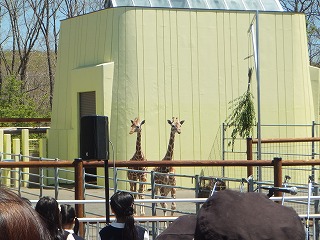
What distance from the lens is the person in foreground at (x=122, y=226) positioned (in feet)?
19.3

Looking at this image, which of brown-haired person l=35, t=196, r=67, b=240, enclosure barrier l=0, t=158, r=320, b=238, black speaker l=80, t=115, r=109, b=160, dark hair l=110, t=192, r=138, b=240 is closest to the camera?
brown-haired person l=35, t=196, r=67, b=240

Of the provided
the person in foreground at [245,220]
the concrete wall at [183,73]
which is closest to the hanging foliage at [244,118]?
the concrete wall at [183,73]

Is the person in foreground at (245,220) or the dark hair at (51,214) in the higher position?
the person in foreground at (245,220)

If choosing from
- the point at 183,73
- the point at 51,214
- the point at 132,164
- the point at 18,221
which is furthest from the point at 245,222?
the point at 183,73

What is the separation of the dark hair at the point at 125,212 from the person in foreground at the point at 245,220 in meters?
3.88

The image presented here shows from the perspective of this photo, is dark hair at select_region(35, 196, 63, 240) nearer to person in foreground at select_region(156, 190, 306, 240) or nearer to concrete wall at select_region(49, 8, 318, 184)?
person in foreground at select_region(156, 190, 306, 240)

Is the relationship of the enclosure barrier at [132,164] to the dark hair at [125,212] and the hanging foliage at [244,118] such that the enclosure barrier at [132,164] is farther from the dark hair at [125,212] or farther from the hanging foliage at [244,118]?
the hanging foliage at [244,118]

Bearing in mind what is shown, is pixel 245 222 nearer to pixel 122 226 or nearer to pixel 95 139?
pixel 122 226

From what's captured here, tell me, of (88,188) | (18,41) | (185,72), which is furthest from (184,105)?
(18,41)

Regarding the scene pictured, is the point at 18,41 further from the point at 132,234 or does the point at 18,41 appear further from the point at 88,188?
the point at 132,234

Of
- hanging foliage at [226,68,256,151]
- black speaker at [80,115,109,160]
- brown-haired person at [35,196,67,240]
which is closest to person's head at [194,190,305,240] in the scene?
brown-haired person at [35,196,67,240]

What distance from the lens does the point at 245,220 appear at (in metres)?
1.93

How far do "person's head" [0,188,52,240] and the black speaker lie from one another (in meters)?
6.42

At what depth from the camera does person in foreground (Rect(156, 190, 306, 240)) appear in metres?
1.92
